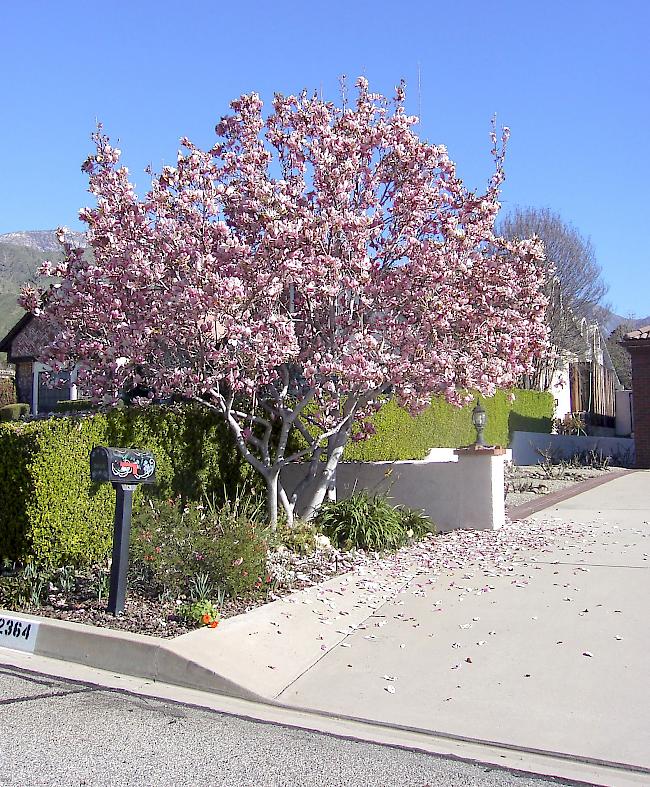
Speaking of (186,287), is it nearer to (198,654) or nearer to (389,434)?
(198,654)

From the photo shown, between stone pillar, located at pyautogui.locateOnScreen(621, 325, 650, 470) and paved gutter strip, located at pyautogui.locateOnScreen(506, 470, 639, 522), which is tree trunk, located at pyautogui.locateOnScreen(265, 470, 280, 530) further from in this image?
stone pillar, located at pyautogui.locateOnScreen(621, 325, 650, 470)

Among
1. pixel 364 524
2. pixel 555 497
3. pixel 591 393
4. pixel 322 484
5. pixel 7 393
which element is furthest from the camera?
pixel 7 393

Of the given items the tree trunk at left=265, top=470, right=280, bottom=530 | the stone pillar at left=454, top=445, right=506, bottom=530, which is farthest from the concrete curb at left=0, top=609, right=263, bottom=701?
the stone pillar at left=454, top=445, right=506, bottom=530

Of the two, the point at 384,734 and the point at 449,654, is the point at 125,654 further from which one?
the point at 449,654

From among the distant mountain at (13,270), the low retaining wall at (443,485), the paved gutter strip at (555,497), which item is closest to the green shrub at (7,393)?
the paved gutter strip at (555,497)

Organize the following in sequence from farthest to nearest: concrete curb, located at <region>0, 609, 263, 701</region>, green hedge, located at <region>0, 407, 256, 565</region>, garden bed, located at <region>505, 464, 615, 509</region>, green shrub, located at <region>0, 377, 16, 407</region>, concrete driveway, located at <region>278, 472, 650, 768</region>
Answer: green shrub, located at <region>0, 377, 16, 407</region>
garden bed, located at <region>505, 464, 615, 509</region>
green hedge, located at <region>0, 407, 256, 565</region>
concrete curb, located at <region>0, 609, 263, 701</region>
concrete driveway, located at <region>278, 472, 650, 768</region>

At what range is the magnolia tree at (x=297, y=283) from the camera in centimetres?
877

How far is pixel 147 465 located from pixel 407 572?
313 cm

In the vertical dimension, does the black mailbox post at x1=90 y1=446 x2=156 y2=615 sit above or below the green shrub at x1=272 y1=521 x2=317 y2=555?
above

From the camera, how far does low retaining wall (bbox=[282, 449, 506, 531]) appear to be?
38.2 feet

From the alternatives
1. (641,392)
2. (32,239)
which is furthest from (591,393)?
(32,239)

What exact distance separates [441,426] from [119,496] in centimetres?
1074

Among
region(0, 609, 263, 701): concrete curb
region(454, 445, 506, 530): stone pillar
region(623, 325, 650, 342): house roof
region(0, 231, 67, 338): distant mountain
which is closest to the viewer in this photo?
region(0, 609, 263, 701): concrete curb

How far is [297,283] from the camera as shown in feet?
29.9
